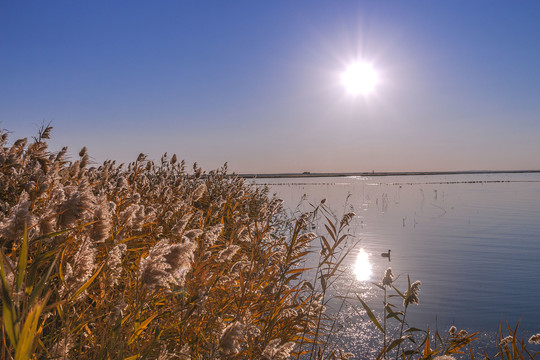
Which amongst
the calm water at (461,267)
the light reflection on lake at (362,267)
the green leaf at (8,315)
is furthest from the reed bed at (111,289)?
the light reflection on lake at (362,267)

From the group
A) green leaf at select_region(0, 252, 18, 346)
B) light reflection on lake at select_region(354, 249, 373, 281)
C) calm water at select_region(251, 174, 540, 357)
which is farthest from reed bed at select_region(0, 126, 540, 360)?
light reflection on lake at select_region(354, 249, 373, 281)

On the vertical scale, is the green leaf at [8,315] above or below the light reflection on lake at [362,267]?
above

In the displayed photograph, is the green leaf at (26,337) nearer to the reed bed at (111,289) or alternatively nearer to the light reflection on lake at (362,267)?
the reed bed at (111,289)

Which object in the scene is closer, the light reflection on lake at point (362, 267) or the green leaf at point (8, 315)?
the green leaf at point (8, 315)

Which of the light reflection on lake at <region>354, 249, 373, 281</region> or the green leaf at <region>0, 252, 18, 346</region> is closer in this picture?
the green leaf at <region>0, 252, 18, 346</region>

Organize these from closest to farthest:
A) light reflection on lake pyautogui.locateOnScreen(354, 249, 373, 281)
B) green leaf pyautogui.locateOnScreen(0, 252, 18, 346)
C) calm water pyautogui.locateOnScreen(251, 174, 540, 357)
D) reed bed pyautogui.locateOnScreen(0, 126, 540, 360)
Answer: green leaf pyautogui.locateOnScreen(0, 252, 18, 346), reed bed pyautogui.locateOnScreen(0, 126, 540, 360), calm water pyautogui.locateOnScreen(251, 174, 540, 357), light reflection on lake pyautogui.locateOnScreen(354, 249, 373, 281)

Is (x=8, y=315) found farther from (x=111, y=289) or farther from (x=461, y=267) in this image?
(x=461, y=267)

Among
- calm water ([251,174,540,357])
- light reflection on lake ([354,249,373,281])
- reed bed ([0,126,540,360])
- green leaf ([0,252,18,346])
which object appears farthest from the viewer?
light reflection on lake ([354,249,373,281])

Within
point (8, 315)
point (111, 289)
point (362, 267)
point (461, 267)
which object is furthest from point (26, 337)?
point (461, 267)

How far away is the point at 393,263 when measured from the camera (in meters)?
10.7

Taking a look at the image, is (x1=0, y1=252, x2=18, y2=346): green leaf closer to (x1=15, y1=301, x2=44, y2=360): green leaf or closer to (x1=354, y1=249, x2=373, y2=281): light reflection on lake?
(x1=15, y1=301, x2=44, y2=360): green leaf

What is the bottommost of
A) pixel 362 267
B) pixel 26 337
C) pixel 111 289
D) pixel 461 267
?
pixel 362 267

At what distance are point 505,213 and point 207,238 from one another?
22.4 m

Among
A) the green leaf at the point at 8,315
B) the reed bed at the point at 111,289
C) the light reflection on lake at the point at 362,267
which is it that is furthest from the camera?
the light reflection on lake at the point at 362,267
